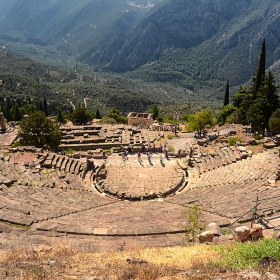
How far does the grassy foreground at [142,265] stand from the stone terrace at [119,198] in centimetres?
183

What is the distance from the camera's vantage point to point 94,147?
133 ft

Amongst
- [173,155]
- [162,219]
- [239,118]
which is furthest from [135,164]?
[239,118]

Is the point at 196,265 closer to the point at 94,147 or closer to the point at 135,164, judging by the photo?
the point at 135,164

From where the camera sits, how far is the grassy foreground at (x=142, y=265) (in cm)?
827

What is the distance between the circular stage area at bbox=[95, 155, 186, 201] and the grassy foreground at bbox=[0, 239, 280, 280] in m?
13.4

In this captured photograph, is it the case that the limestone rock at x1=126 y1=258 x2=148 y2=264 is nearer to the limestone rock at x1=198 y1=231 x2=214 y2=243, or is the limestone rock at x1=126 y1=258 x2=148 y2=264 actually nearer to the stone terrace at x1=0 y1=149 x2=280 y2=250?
the stone terrace at x1=0 y1=149 x2=280 y2=250

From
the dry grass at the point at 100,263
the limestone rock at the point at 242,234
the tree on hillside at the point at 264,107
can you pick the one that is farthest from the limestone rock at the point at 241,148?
the dry grass at the point at 100,263

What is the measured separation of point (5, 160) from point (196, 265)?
810 inches

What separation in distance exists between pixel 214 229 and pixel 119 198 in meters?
11.9

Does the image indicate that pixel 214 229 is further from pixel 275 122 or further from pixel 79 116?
pixel 79 116

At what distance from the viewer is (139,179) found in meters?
27.7

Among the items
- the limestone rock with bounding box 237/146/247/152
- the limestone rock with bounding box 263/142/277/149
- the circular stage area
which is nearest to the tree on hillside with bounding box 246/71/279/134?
the limestone rock with bounding box 263/142/277/149

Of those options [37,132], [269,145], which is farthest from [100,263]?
[37,132]

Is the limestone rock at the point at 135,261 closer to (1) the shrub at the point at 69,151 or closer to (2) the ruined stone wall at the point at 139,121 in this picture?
(1) the shrub at the point at 69,151
